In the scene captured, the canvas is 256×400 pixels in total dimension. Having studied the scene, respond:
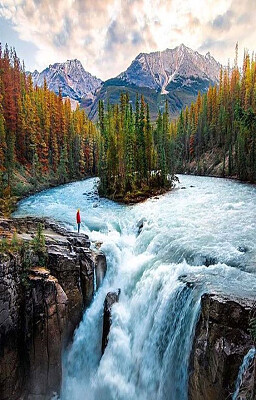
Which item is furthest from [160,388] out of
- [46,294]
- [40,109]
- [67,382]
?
[40,109]

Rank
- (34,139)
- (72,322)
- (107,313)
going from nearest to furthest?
(72,322) < (107,313) < (34,139)

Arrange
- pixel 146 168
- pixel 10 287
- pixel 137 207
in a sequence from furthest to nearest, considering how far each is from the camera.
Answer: pixel 146 168
pixel 137 207
pixel 10 287

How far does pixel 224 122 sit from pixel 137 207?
52814 mm

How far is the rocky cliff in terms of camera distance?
1230 cm

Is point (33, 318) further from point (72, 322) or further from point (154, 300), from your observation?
point (154, 300)

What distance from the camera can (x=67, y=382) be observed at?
13609mm

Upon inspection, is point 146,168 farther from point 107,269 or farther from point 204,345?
point 204,345

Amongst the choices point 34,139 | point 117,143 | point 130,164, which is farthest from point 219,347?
point 34,139

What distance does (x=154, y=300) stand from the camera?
542 inches

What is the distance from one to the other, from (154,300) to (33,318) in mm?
5634

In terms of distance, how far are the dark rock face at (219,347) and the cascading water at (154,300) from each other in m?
0.86

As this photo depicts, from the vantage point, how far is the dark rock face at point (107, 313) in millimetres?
14358

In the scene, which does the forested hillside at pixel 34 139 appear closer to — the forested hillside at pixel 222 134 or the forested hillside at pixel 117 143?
the forested hillside at pixel 117 143

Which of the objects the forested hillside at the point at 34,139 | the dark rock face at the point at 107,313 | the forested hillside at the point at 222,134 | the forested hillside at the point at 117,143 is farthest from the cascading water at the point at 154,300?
the forested hillside at the point at 222,134
